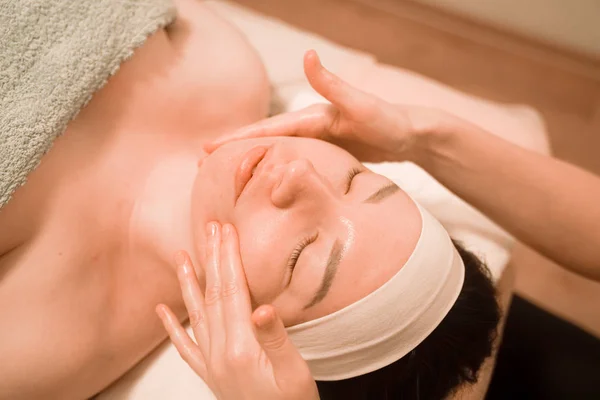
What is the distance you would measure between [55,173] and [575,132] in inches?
67.6

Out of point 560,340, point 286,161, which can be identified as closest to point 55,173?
point 286,161

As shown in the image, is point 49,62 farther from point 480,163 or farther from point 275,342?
point 480,163

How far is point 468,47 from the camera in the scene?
1.87 metres

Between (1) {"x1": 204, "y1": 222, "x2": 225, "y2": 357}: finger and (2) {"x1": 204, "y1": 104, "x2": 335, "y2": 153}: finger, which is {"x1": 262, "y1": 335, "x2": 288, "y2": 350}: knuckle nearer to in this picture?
(1) {"x1": 204, "y1": 222, "x2": 225, "y2": 357}: finger

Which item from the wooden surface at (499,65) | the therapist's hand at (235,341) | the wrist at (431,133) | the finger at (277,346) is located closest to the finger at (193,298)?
the therapist's hand at (235,341)

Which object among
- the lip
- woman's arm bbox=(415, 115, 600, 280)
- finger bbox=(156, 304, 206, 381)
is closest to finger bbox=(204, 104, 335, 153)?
the lip

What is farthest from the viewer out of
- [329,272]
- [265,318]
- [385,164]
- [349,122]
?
[385,164]

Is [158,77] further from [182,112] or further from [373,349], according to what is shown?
[373,349]

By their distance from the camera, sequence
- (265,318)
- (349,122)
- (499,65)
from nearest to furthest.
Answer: (265,318)
(349,122)
(499,65)

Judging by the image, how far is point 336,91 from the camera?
36.1 inches

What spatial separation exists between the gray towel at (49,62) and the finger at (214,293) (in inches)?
14.1

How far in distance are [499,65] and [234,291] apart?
61.4 inches

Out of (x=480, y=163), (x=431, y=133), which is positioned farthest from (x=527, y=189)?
(x=431, y=133)

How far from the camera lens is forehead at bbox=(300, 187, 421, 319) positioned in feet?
2.47
